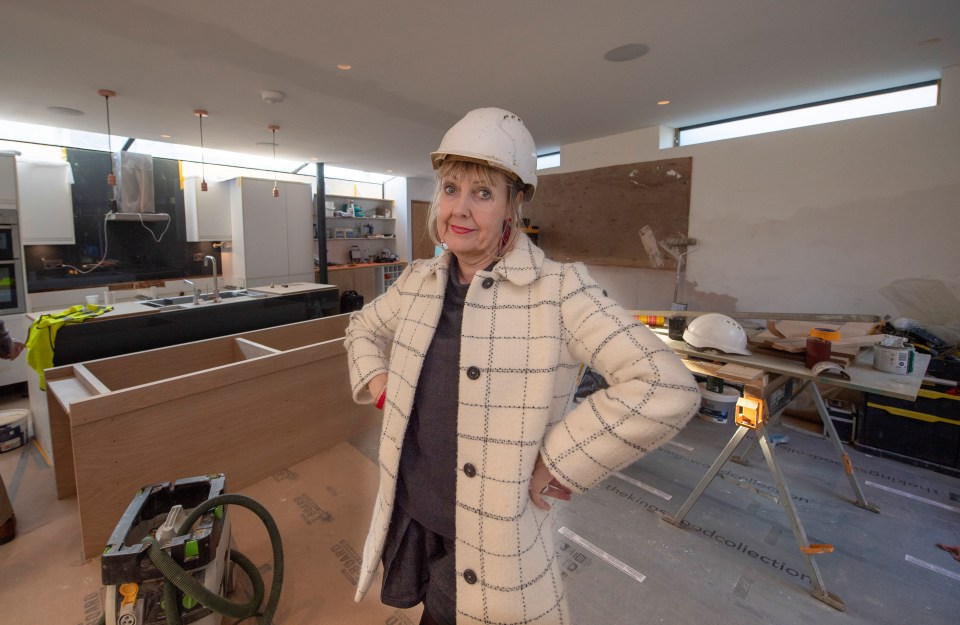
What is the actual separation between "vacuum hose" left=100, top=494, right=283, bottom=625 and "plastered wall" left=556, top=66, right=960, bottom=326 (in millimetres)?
3870

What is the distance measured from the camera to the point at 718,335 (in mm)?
2023

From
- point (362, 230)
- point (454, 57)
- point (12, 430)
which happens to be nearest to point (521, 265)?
point (454, 57)

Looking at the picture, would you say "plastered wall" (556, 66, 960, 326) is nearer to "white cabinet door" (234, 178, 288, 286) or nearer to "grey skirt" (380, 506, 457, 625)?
"grey skirt" (380, 506, 457, 625)

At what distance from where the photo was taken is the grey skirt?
92 cm

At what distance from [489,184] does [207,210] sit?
6.20 meters

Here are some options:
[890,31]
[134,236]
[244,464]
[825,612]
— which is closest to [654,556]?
[825,612]

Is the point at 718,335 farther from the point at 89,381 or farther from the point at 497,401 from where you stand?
the point at 89,381

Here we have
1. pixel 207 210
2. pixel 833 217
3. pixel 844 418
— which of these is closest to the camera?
pixel 844 418

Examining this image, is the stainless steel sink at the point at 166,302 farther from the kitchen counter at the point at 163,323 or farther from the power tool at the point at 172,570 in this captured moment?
the power tool at the point at 172,570

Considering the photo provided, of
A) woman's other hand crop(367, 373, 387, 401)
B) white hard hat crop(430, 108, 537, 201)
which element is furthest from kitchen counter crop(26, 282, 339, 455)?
white hard hat crop(430, 108, 537, 201)

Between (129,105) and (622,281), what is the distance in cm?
482

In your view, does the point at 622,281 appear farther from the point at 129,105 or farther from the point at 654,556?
the point at 129,105

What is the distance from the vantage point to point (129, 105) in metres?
3.69

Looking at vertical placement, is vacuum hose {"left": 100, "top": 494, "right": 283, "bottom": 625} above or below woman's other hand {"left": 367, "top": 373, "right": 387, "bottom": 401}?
below
